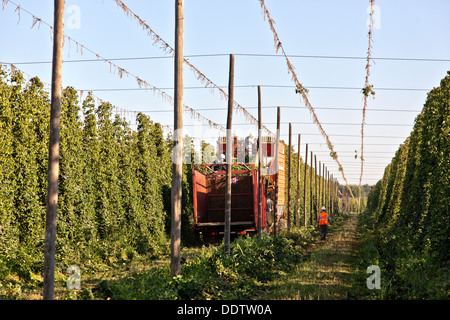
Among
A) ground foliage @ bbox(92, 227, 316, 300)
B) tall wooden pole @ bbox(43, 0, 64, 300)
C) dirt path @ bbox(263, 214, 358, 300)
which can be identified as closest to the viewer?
tall wooden pole @ bbox(43, 0, 64, 300)

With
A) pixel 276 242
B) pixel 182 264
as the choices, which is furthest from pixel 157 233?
pixel 182 264

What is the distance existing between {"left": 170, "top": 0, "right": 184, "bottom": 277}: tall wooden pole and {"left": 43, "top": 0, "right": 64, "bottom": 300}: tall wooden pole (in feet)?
11.3

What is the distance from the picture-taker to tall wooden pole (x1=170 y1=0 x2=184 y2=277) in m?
11.1

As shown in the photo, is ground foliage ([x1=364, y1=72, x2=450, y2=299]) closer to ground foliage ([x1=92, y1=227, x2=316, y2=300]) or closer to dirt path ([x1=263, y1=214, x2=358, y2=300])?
dirt path ([x1=263, y1=214, x2=358, y2=300])

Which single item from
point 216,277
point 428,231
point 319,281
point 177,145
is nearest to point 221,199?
point 216,277

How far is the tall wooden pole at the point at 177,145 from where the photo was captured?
1106 cm

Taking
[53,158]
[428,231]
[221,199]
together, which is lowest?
[428,231]

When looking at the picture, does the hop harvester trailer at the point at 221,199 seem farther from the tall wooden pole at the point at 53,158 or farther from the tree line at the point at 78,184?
the tall wooden pole at the point at 53,158

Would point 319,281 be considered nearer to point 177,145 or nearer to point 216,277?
point 216,277

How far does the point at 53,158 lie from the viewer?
8.10 metres

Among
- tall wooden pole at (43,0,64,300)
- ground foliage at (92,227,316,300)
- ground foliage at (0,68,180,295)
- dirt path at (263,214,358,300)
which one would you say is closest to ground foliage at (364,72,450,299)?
dirt path at (263,214,358,300)

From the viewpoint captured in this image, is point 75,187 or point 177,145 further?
point 75,187

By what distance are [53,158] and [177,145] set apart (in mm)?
3550

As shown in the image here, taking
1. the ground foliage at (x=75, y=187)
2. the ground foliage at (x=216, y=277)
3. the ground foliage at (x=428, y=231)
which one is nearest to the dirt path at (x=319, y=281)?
the ground foliage at (x=216, y=277)
